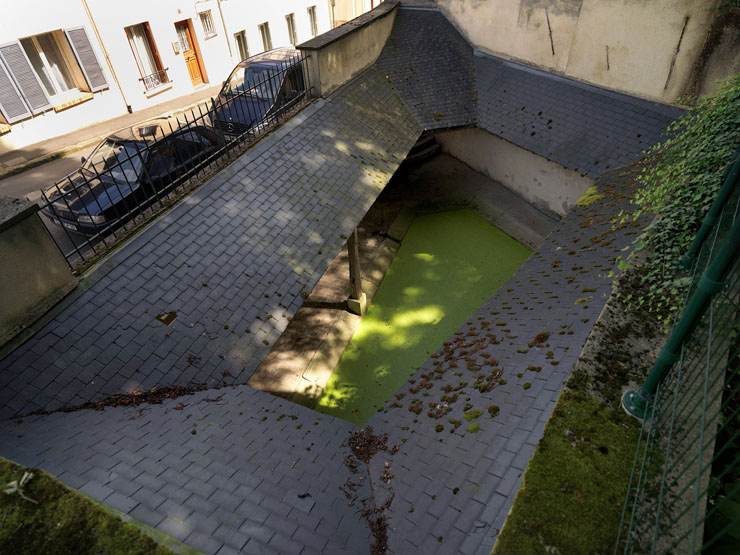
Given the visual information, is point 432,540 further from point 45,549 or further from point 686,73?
point 686,73

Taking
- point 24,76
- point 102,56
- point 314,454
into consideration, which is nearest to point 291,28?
point 102,56

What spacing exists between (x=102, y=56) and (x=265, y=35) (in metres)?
8.59

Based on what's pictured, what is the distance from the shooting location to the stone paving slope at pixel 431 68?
10.4 meters

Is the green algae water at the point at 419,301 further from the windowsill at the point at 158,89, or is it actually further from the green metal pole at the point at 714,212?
the windowsill at the point at 158,89

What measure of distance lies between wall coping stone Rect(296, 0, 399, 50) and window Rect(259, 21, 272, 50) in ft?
32.3

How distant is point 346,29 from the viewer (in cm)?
917

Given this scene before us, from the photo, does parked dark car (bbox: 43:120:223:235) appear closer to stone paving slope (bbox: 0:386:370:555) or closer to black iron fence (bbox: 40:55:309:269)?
black iron fence (bbox: 40:55:309:269)

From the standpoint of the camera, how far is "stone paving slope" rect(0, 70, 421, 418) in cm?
394

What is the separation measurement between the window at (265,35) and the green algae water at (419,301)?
556 inches

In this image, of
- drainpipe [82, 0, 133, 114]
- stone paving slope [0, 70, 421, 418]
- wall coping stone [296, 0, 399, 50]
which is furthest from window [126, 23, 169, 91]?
stone paving slope [0, 70, 421, 418]

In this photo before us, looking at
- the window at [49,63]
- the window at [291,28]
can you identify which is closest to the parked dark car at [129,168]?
the window at [49,63]

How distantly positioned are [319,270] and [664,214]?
4.37 m

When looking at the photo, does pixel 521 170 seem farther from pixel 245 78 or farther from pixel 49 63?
pixel 49 63

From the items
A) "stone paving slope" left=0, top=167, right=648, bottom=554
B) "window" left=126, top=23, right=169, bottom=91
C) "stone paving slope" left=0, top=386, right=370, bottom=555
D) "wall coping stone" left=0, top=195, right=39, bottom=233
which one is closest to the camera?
"stone paving slope" left=0, top=386, right=370, bottom=555
